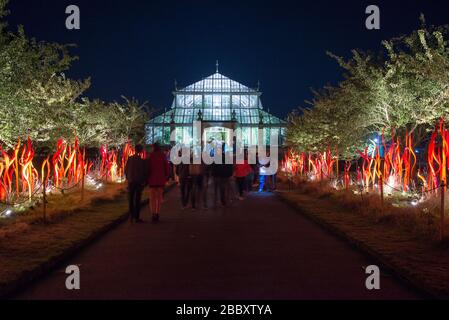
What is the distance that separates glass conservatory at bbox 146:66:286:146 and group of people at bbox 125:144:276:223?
161 ft

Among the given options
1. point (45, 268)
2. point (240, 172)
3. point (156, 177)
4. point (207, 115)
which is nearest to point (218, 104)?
point (207, 115)

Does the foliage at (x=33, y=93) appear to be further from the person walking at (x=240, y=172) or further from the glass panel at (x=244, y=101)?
the glass panel at (x=244, y=101)

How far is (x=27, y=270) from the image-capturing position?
7.95 meters

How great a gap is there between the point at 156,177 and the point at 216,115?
68693 mm

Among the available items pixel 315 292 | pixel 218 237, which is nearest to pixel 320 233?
pixel 218 237

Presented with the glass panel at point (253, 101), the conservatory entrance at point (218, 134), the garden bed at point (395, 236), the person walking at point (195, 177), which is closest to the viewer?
the garden bed at point (395, 236)

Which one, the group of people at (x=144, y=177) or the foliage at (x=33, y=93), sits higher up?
the foliage at (x=33, y=93)

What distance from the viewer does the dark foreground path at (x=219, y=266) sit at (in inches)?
286

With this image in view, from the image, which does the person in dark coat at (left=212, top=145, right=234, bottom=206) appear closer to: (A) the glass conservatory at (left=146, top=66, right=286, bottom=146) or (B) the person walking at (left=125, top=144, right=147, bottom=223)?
(B) the person walking at (left=125, top=144, right=147, bottom=223)

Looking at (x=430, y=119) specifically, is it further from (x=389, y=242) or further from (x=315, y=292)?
(x=315, y=292)

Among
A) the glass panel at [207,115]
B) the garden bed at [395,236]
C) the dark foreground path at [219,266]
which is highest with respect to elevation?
the glass panel at [207,115]

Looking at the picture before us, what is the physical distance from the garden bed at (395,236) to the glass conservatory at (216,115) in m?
57.6

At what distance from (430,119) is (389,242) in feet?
25.1

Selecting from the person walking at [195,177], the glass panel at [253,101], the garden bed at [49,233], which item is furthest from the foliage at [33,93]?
the glass panel at [253,101]
